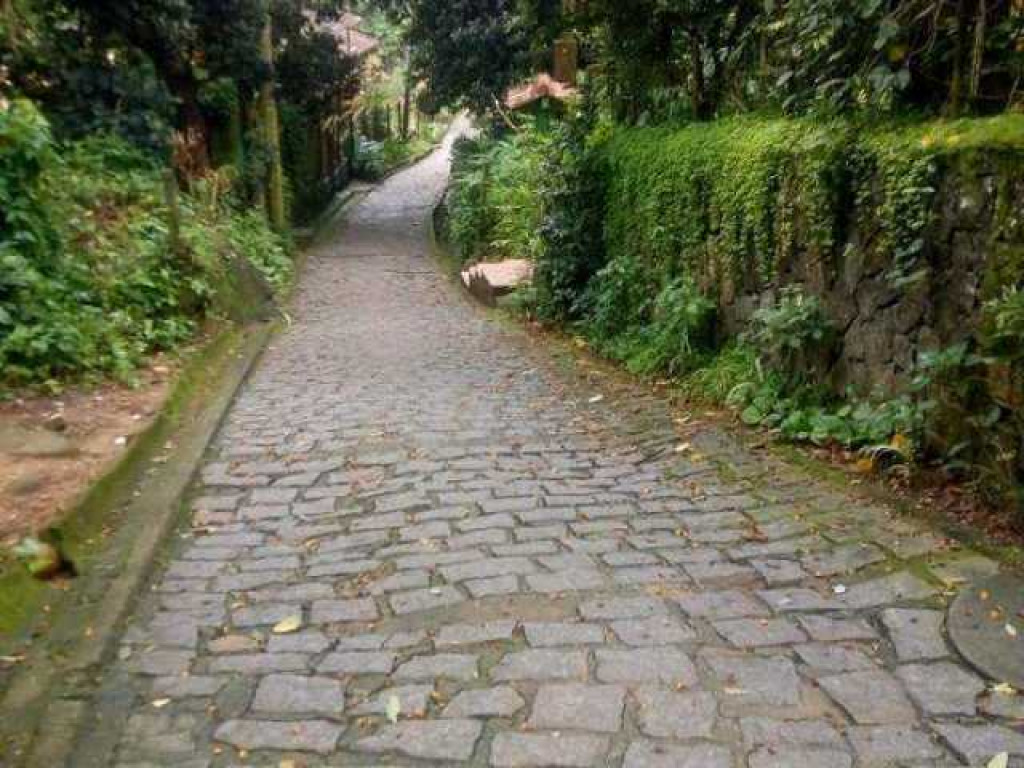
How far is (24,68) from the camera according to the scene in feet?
42.4

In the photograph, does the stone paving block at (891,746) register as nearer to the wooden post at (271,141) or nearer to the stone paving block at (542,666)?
the stone paving block at (542,666)

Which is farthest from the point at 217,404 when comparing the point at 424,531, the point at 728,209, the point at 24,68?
the point at 24,68

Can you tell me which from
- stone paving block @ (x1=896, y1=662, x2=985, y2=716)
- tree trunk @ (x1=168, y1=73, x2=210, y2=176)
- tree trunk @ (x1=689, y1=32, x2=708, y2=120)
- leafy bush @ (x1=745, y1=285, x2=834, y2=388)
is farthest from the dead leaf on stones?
tree trunk @ (x1=168, y1=73, x2=210, y2=176)

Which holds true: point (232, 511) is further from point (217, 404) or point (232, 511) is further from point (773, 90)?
point (773, 90)

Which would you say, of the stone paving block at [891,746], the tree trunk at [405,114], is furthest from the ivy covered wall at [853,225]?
the tree trunk at [405,114]

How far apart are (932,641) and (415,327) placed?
369 inches

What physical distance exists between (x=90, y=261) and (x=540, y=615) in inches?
269

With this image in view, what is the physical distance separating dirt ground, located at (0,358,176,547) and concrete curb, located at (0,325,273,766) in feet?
0.62

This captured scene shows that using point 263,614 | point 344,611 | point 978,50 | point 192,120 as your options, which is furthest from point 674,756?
point 192,120

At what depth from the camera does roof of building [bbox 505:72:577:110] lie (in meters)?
17.2

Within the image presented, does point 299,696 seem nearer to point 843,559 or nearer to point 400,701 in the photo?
point 400,701

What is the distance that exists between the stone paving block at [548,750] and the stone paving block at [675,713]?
178mm

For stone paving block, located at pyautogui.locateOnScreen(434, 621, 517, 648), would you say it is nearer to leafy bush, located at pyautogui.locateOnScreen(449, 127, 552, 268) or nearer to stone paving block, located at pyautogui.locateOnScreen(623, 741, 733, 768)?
stone paving block, located at pyautogui.locateOnScreen(623, 741, 733, 768)

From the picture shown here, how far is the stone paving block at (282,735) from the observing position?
320 centimetres
